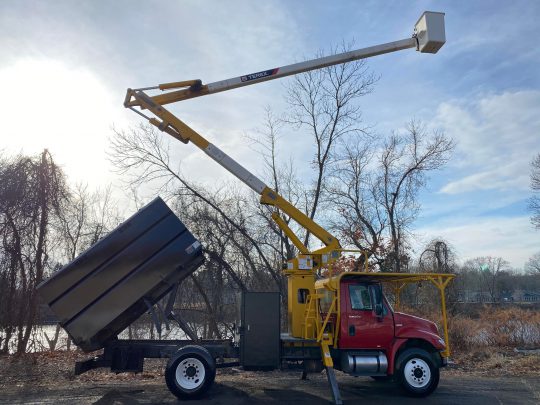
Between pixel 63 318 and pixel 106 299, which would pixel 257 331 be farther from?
pixel 63 318

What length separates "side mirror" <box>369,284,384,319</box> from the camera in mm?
9500

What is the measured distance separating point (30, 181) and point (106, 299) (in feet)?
22.0

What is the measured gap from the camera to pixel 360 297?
9.56 metres

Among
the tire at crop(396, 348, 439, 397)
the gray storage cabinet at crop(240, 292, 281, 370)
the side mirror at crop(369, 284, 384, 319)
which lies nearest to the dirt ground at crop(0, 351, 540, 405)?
the tire at crop(396, 348, 439, 397)

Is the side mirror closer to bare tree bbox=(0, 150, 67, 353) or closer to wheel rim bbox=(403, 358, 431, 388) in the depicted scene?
wheel rim bbox=(403, 358, 431, 388)

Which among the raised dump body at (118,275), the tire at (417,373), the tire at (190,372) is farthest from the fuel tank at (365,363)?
the raised dump body at (118,275)

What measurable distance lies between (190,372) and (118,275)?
7.71 feet

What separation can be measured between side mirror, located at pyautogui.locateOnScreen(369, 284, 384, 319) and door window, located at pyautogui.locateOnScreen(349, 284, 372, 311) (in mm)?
110

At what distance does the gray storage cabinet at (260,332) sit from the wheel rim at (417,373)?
2643 mm

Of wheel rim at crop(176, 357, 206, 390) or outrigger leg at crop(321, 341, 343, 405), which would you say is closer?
outrigger leg at crop(321, 341, 343, 405)

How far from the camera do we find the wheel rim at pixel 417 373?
9133 millimetres

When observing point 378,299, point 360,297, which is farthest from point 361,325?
point 378,299

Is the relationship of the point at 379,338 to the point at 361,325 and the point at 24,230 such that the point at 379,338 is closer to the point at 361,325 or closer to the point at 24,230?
the point at 361,325

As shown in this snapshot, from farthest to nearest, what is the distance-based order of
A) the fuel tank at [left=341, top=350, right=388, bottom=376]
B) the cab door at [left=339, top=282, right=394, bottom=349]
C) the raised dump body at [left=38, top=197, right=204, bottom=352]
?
the cab door at [left=339, top=282, right=394, bottom=349] → the fuel tank at [left=341, top=350, right=388, bottom=376] → the raised dump body at [left=38, top=197, right=204, bottom=352]
